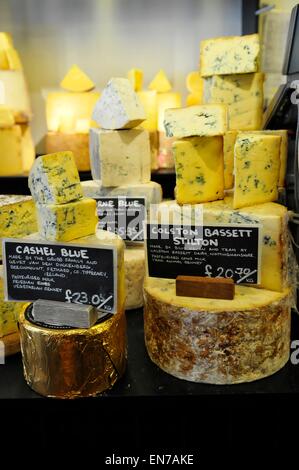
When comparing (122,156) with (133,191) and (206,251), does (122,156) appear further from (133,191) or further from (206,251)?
(206,251)

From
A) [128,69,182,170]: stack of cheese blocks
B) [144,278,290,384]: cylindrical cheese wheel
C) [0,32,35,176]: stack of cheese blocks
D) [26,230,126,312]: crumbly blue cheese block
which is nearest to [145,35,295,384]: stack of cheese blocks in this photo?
[144,278,290,384]: cylindrical cheese wheel

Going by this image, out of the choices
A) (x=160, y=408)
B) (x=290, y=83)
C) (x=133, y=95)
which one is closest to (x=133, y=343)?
(x=160, y=408)

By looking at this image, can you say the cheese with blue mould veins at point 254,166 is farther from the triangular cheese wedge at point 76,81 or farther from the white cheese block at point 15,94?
the white cheese block at point 15,94

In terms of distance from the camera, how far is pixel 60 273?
130cm

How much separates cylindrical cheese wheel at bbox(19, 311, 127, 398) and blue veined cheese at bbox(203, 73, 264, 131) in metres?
A: 0.98

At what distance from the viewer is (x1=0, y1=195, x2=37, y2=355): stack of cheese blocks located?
4.91 feet

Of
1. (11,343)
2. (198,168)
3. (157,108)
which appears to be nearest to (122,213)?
(198,168)

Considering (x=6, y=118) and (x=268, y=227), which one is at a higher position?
(x=6, y=118)

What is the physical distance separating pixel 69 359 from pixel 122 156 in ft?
2.83

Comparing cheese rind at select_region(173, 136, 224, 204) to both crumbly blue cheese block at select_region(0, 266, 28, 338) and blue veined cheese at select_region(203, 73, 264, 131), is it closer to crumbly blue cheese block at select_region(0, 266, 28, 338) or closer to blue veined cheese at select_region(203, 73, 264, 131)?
blue veined cheese at select_region(203, 73, 264, 131)

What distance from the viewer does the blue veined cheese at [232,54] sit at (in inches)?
69.5

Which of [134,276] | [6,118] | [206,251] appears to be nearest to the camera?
[206,251]

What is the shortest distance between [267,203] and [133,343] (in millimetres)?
620

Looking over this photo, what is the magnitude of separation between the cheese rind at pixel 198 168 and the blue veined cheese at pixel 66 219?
0.30 meters
